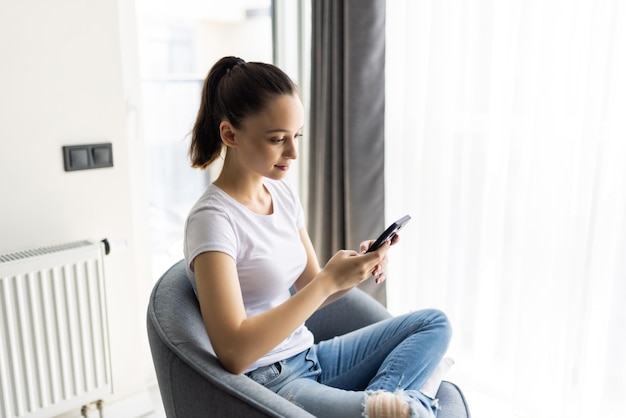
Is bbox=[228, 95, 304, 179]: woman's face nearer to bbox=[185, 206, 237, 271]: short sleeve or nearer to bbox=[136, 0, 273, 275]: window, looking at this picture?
bbox=[185, 206, 237, 271]: short sleeve

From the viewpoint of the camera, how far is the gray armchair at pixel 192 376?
1.13m

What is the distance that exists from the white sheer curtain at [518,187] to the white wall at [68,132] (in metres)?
1.03

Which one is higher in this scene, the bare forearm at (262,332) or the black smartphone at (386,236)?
the black smartphone at (386,236)

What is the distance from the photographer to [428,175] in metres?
2.16

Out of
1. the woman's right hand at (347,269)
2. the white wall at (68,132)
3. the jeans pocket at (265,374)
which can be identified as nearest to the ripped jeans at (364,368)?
the jeans pocket at (265,374)

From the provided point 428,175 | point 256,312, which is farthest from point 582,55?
point 256,312

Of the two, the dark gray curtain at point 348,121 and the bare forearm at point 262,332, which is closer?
the bare forearm at point 262,332

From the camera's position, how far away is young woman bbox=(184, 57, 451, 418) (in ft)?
3.83

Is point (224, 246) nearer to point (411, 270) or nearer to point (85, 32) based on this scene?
point (85, 32)

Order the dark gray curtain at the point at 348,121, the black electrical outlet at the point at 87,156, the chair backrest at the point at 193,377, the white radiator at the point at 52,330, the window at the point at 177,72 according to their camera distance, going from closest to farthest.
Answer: the chair backrest at the point at 193,377, the white radiator at the point at 52,330, the black electrical outlet at the point at 87,156, the dark gray curtain at the point at 348,121, the window at the point at 177,72

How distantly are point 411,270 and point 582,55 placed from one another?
102 centimetres

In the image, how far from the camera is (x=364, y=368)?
4.75 feet

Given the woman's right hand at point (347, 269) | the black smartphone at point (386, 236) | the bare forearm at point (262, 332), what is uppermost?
the black smartphone at point (386, 236)

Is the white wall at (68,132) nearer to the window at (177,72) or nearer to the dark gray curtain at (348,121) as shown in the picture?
the window at (177,72)
